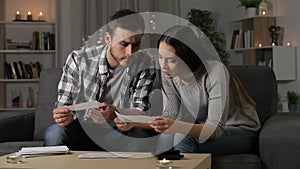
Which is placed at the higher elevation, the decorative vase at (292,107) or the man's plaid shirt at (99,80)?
the man's plaid shirt at (99,80)

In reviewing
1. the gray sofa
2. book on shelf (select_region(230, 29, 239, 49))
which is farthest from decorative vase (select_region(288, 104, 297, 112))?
the gray sofa

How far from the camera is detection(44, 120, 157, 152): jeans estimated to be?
103 inches

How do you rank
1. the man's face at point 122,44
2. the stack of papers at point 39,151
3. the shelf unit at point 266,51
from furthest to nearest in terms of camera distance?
1. the shelf unit at point 266,51
2. the man's face at point 122,44
3. the stack of papers at point 39,151

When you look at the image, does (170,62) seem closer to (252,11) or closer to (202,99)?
(202,99)

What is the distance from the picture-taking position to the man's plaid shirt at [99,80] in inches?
113

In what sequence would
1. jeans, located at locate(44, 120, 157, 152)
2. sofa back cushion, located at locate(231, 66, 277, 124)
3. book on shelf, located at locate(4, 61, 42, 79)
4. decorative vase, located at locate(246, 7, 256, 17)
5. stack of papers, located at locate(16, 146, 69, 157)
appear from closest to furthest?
stack of papers, located at locate(16, 146, 69, 157) < jeans, located at locate(44, 120, 157, 152) < sofa back cushion, located at locate(231, 66, 277, 124) < decorative vase, located at locate(246, 7, 256, 17) < book on shelf, located at locate(4, 61, 42, 79)

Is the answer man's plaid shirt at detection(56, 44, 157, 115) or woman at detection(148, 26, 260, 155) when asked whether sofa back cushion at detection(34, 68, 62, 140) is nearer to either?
man's plaid shirt at detection(56, 44, 157, 115)

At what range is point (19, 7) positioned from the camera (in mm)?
6387

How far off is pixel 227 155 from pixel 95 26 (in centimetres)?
435

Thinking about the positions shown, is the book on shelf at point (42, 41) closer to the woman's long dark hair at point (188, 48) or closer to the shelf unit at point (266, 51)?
the shelf unit at point (266, 51)

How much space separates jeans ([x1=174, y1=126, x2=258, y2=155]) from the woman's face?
0.29 metres

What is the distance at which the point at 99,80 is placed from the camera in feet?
9.45

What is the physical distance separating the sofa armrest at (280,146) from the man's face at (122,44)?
0.74 m

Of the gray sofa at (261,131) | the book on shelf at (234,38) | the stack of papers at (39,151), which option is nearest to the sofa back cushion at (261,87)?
the gray sofa at (261,131)
